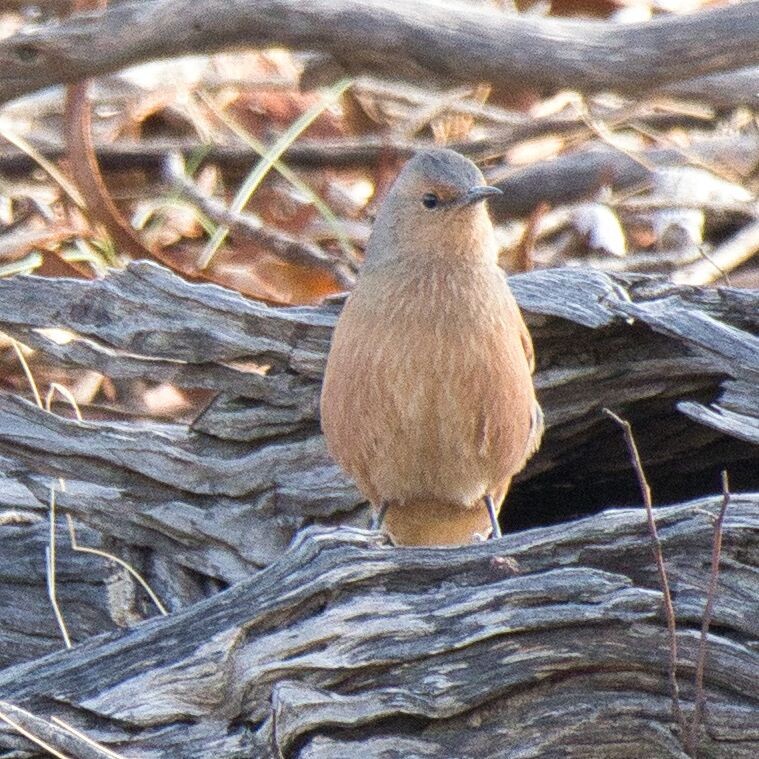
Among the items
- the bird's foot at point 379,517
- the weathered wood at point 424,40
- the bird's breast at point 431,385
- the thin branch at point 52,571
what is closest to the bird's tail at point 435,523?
the bird's foot at point 379,517

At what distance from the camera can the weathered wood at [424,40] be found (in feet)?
17.1

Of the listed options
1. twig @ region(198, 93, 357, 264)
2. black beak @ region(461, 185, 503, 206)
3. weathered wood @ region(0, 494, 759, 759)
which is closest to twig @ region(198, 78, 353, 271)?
twig @ region(198, 93, 357, 264)

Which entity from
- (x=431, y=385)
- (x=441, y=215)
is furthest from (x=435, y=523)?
(x=441, y=215)

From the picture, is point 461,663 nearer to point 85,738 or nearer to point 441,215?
point 85,738

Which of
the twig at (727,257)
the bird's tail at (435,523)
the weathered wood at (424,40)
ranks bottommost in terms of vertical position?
the twig at (727,257)

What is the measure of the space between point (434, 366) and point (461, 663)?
964mm

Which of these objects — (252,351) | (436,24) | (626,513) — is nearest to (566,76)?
(436,24)

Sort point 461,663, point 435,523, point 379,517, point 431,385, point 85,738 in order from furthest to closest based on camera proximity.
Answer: point 435,523 < point 379,517 < point 431,385 < point 461,663 < point 85,738

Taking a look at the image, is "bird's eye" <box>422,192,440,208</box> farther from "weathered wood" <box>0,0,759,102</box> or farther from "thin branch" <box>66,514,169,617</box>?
"thin branch" <box>66,514,169,617</box>

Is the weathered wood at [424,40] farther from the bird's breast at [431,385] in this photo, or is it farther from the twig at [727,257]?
the twig at [727,257]

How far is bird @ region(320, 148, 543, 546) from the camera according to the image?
451 centimetres

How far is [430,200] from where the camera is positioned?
4.77 meters

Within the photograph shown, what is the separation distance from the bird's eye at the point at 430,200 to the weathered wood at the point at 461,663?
3.88ft

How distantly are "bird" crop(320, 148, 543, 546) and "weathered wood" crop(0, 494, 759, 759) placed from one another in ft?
1.99
